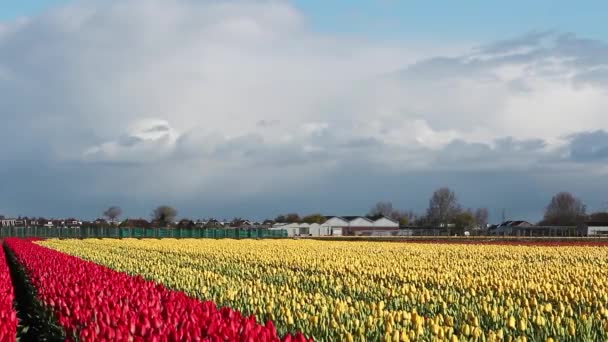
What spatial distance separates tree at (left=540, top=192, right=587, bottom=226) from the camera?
12619 cm

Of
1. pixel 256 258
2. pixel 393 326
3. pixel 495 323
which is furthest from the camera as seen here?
pixel 256 258

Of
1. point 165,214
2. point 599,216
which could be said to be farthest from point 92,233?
point 599,216

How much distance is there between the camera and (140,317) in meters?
7.33

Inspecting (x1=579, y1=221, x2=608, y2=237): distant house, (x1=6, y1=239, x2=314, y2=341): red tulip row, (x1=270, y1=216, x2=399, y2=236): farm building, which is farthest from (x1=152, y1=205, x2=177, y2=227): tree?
(x1=6, y1=239, x2=314, y2=341): red tulip row

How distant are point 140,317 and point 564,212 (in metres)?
136

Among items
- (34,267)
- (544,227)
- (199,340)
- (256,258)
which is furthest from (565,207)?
(199,340)

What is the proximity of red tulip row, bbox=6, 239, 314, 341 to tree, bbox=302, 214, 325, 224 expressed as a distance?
131617 millimetres

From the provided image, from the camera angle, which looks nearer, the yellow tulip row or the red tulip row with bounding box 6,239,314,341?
the red tulip row with bounding box 6,239,314,341

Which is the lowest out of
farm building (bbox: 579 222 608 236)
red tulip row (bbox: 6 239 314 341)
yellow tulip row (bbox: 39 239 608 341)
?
farm building (bbox: 579 222 608 236)

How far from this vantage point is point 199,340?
5.88 metres

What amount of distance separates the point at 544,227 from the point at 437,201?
70.1ft

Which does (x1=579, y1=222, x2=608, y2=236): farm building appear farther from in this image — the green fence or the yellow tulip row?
the yellow tulip row

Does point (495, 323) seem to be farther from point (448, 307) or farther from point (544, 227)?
point (544, 227)

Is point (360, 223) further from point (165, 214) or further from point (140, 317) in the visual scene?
point (140, 317)
